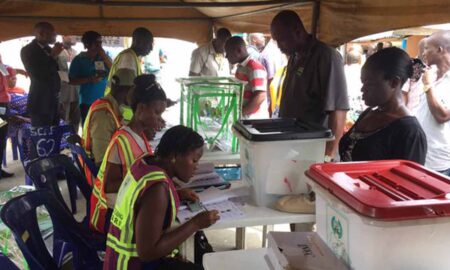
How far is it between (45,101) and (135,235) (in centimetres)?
359

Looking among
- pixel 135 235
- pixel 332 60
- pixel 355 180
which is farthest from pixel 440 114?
pixel 135 235

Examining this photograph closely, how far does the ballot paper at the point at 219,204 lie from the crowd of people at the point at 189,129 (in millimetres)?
86

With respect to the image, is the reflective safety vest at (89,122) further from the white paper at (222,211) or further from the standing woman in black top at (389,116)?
the standing woman in black top at (389,116)

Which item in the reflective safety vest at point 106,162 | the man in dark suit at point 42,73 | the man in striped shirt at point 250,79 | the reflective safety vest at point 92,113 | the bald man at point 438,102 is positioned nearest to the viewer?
the reflective safety vest at point 106,162

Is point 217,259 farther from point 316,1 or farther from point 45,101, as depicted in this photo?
point 45,101

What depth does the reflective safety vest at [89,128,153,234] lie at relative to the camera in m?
2.00

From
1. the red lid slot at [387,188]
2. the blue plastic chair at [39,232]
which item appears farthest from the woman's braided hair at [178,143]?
the blue plastic chair at [39,232]

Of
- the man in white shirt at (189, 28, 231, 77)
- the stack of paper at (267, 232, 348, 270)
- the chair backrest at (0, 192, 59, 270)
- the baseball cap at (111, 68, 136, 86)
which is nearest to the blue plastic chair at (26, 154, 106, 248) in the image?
the chair backrest at (0, 192, 59, 270)

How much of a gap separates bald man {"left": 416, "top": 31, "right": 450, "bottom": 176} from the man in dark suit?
12.2ft

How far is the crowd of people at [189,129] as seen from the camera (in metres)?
1.50

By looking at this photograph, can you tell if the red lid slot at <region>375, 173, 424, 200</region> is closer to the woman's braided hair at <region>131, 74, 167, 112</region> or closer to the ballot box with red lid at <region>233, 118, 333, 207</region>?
the ballot box with red lid at <region>233, 118, 333, 207</region>

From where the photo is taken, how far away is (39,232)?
5.85 feet

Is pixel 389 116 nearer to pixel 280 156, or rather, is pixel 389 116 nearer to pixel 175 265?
pixel 280 156

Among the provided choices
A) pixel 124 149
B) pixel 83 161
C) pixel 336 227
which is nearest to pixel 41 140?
pixel 83 161
